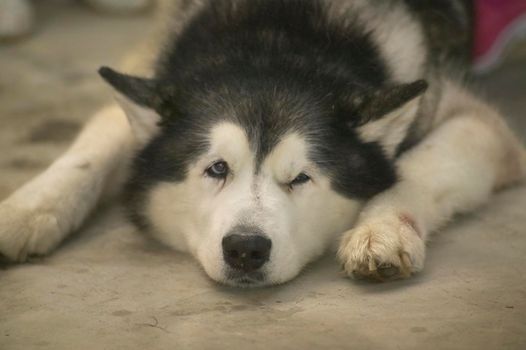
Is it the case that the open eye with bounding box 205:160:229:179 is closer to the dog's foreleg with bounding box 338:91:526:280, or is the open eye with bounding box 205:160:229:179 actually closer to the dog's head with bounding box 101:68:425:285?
the dog's head with bounding box 101:68:425:285

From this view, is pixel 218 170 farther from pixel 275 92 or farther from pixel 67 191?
pixel 67 191

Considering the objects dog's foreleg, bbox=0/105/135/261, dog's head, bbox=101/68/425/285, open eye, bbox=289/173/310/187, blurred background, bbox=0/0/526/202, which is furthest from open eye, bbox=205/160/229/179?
blurred background, bbox=0/0/526/202

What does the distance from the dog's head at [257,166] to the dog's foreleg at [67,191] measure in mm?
292

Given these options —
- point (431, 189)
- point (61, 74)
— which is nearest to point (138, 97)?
point (431, 189)

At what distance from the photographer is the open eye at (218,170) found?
123 inches

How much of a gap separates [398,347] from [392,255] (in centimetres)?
43

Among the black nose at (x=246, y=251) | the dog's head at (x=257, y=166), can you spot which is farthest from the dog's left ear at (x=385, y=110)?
the black nose at (x=246, y=251)

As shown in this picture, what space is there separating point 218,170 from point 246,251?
15.3 inches

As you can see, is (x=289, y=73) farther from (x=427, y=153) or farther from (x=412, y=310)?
(x=412, y=310)

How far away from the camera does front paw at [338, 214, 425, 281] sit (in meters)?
2.99

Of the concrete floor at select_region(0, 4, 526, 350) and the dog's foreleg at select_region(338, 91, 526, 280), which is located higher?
the dog's foreleg at select_region(338, 91, 526, 280)

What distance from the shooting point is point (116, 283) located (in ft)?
10.5

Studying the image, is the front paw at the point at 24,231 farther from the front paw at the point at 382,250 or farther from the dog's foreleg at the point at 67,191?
the front paw at the point at 382,250

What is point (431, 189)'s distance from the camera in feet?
11.4
